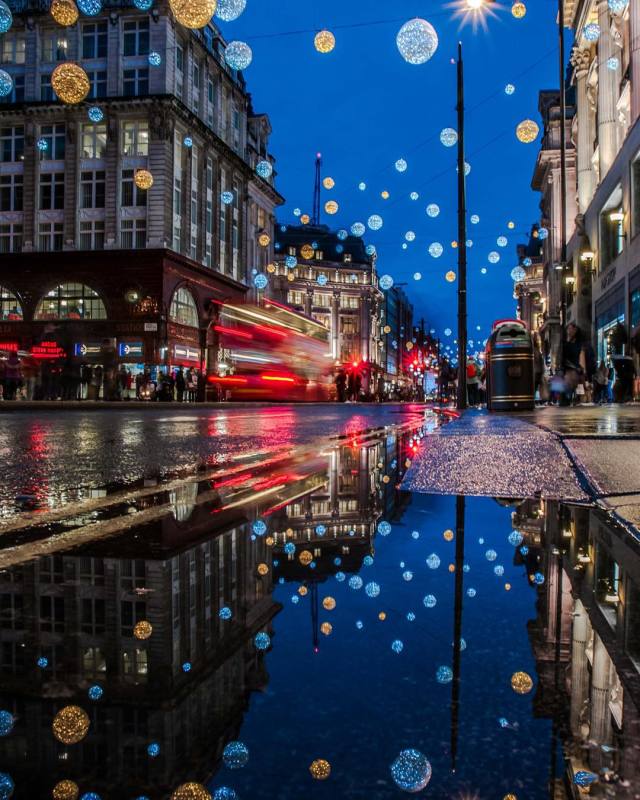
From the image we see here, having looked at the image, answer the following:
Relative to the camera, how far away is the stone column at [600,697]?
1.01 metres

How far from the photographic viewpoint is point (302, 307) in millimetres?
94500

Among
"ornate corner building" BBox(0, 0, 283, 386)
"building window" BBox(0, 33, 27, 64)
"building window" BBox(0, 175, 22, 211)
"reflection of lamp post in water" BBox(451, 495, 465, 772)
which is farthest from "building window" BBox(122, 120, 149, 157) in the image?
"reflection of lamp post in water" BBox(451, 495, 465, 772)

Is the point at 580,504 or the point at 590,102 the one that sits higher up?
the point at 590,102

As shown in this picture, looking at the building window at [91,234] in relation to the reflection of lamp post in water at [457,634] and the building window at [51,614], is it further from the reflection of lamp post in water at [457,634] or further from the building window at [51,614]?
the building window at [51,614]

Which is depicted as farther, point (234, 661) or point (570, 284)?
point (570, 284)

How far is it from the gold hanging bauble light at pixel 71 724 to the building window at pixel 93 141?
1682 inches

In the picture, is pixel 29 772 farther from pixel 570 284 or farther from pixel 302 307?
pixel 302 307

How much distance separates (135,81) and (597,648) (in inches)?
1689

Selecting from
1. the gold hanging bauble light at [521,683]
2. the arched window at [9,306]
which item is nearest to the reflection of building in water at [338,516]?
the gold hanging bauble light at [521,683]

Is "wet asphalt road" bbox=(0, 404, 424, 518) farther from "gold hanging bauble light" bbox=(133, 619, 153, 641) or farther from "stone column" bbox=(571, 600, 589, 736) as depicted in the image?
"stone column" bbox=(571, 600, 589, 736)

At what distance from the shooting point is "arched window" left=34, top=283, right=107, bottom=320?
128 ft

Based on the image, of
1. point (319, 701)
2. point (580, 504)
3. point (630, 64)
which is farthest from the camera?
point (630, 64)

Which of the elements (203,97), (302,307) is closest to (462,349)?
(203,97)

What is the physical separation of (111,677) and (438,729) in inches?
22.1
